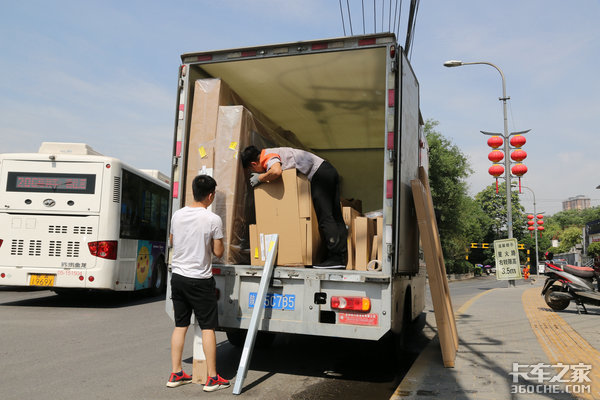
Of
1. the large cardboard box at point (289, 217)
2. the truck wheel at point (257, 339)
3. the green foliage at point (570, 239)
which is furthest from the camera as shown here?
the green foliage at point (570, 239)

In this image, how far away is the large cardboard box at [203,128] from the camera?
510cm

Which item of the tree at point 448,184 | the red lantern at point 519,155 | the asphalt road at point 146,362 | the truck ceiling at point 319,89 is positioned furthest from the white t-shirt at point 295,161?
the tree at point 448,184

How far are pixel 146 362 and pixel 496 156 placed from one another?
1276 cm

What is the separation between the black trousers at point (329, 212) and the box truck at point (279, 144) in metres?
0.23

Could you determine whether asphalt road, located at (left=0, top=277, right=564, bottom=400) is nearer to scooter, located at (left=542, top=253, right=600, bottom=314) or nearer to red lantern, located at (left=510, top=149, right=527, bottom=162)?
scooter, located at (left=542, top=253, right=600, bottom=314)

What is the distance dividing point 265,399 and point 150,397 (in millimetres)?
944

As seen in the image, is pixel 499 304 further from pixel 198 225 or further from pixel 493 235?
pixel 493 235

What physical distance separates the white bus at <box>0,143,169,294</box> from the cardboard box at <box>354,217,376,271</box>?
241 inches

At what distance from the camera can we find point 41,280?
912 cm

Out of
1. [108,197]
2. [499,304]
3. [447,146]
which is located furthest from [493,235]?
[108,197]

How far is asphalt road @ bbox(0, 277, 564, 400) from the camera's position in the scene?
417 cm

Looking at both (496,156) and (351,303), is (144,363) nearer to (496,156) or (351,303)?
(351,303)

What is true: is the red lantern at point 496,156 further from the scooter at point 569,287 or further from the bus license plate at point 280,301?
the bus license plate at point 280,301

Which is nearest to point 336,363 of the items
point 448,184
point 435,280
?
point 435,280
